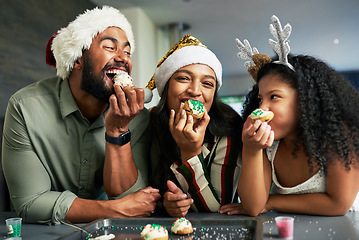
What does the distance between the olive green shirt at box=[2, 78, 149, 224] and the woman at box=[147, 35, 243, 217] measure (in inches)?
5.9

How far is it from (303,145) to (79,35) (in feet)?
4.33

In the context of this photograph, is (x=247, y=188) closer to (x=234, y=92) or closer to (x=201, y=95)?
(x=201, y=95)

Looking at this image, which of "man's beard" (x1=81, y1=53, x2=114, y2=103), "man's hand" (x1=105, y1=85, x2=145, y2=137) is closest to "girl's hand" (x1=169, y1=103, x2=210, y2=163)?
"man's hand" (x1=105, y1=85, x2=145, y2=137)

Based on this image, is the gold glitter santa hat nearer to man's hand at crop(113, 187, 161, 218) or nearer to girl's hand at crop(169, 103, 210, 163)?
girl's hand at crop(169, 103, 210, 163)

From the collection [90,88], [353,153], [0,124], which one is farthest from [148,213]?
[0,124]

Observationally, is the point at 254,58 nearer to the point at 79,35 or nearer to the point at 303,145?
the point at 303,145

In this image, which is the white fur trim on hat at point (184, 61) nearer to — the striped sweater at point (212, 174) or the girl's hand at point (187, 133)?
the girl's hand at point (187, 133)

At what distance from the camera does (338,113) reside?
1.53 m

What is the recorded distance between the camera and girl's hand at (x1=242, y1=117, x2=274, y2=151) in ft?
4.51

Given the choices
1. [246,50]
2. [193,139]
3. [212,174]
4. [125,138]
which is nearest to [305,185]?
[212,174]

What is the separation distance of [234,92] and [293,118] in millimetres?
9275

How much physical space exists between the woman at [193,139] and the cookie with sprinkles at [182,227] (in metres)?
0.27

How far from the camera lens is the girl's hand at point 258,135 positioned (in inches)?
54.1

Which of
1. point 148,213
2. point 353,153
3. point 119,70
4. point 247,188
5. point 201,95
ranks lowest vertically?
point 148,213
